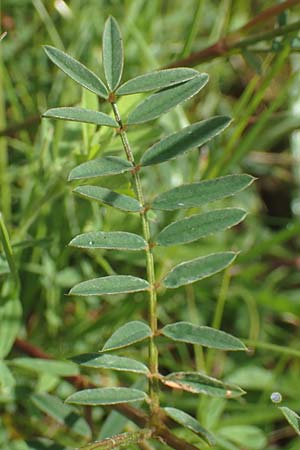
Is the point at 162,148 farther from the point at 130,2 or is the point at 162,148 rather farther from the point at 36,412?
the point at 130,2

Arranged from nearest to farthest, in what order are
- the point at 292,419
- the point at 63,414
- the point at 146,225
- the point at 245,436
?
1. the point at 292,419
2. the point at 146,225
3. the point at 63,414
4. the point at 245,436

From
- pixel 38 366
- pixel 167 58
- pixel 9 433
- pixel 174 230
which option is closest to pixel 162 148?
pixel 174 230

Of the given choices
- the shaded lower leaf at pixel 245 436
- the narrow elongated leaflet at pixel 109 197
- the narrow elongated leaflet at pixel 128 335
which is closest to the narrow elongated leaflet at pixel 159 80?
the narrow elongated leaflet at pixel 109 197

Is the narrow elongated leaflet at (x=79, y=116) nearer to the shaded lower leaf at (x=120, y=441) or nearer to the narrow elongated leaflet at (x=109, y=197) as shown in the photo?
the narrow elongated leaflet at (x=109, y=197)

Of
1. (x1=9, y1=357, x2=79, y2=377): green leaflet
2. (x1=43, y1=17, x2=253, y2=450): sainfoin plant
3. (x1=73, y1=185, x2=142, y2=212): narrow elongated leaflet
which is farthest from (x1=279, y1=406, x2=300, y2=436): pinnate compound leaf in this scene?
(x1=9, y1=357, x2=79, y2=377): green leaflet

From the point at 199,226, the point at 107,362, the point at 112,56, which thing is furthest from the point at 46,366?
the point at 112,56

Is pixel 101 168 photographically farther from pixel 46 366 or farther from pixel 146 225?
pixel 46 366
